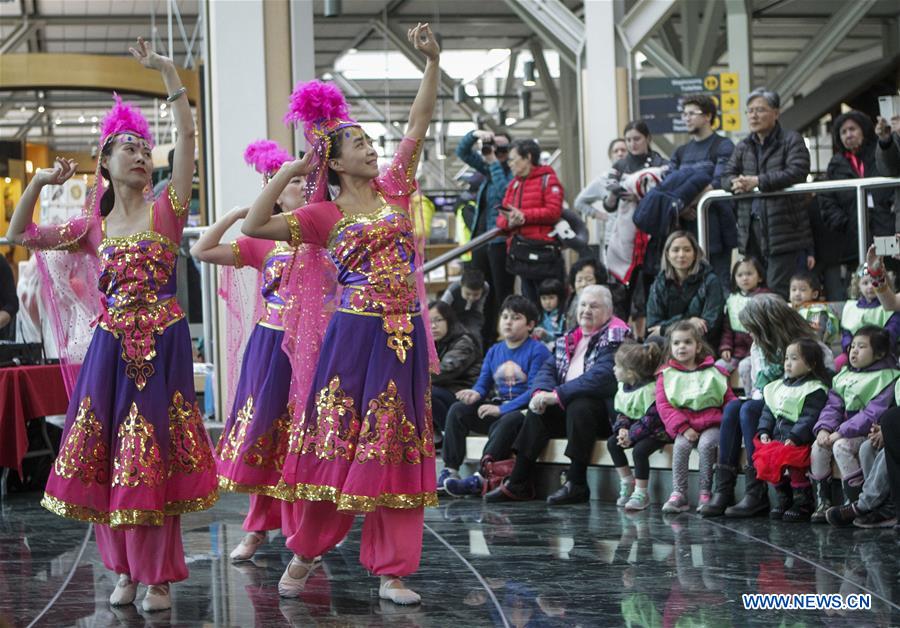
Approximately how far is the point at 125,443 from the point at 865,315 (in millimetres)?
3654

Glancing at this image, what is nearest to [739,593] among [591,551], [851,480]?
[591,551]

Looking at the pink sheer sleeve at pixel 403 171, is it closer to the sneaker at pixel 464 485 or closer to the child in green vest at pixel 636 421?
the child in green vest at pixel 636 421

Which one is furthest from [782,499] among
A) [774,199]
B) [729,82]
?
[729,82]

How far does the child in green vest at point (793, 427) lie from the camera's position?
6.14 m

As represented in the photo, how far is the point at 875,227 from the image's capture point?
298 inches

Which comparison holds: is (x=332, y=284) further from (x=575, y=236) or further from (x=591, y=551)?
(x=575, y=236)

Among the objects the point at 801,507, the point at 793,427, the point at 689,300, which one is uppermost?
the point at 689,300

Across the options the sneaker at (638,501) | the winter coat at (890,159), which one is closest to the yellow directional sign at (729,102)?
the winter coat at (890,159)

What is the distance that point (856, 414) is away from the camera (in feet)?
19.7

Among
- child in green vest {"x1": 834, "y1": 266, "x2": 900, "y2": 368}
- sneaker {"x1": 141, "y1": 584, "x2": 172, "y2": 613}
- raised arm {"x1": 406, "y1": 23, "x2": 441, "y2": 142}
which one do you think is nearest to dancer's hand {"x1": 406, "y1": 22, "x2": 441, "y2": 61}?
raised arm {"x1": 406, "y1": 23, "x2": 441, "y2": 142}

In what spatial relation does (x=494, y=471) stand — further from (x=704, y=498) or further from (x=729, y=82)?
(x=729, y=82)

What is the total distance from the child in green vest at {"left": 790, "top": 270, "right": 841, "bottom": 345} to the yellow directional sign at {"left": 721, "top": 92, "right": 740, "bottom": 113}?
4.48 m

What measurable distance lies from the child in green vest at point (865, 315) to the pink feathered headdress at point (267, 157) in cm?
272

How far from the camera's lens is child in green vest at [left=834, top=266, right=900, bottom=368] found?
21.2 ft
